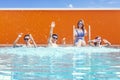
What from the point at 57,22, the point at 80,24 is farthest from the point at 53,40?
the point at 57,22

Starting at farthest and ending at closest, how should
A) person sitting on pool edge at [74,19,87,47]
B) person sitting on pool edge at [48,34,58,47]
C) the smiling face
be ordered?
person sitting on pool edge at [74,19,87,47] < the smiling face < person sitting on pool edge at [48,34,58,47]

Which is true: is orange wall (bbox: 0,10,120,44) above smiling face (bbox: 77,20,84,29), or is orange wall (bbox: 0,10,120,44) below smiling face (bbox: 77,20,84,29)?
below

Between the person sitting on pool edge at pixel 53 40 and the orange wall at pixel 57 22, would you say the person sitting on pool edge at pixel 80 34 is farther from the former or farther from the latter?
the orange wall at pixel 57 22

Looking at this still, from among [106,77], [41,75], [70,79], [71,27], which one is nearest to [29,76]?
[41,75]

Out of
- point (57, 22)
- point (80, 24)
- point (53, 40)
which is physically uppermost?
point (80, 24)

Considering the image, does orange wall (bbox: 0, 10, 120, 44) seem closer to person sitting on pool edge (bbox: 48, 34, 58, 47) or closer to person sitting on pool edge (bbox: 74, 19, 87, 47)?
person sitting on pool edge (bbox: 74, 19, 87, 47)

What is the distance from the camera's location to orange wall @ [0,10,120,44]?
1727 cm

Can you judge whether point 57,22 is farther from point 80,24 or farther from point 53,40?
point 53,40

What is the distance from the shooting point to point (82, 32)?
1306 cm

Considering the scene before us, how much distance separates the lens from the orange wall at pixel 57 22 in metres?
17.3

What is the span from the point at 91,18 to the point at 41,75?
1210cm

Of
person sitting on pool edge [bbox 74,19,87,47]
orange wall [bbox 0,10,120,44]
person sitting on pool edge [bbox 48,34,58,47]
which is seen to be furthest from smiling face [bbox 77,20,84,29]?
orange wall [bbox 0,10,120,44]

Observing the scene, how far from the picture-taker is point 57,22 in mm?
17359

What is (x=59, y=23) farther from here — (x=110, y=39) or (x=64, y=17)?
(x=110, y=39)
